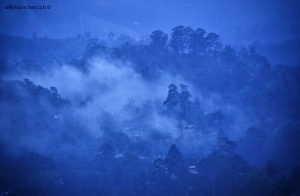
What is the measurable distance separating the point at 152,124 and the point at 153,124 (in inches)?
8.6

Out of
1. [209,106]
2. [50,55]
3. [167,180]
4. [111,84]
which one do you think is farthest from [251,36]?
[167,180]

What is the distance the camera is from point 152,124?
4772cm

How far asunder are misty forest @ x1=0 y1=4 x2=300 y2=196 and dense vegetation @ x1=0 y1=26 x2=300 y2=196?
19cm

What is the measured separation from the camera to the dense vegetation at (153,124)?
104 feet

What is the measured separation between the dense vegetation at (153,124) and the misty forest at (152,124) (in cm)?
19

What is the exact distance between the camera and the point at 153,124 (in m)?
47.8

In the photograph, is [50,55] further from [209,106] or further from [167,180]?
[167,180]

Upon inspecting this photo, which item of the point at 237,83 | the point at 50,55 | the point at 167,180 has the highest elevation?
the point at 50,55

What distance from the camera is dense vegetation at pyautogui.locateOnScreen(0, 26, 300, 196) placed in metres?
31.5

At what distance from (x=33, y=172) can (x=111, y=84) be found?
31393 millimetres

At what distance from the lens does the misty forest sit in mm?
31484

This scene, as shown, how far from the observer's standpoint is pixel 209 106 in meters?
53.6

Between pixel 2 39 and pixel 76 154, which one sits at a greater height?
pixel 2 39

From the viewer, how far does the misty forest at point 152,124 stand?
31.5 metres
